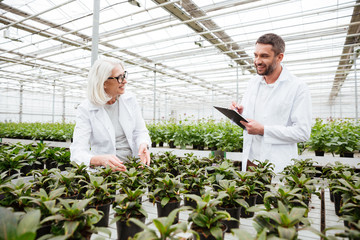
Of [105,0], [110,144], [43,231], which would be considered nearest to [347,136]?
[110,144]

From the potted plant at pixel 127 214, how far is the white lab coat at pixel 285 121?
4.16ft

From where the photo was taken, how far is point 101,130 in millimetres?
2078

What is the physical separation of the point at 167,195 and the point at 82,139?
3.24 feet

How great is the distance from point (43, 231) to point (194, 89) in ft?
61.9

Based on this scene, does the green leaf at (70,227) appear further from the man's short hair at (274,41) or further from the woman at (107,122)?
the man's short hair at (274,41)

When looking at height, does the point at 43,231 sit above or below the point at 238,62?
below

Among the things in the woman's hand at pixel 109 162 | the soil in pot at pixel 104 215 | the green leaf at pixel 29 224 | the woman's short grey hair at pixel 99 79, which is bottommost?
the soil in pot at pixel 104 215

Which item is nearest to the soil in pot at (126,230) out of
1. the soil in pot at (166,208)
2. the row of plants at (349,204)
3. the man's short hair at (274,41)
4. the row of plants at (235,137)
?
the soil in pot at (166,208)

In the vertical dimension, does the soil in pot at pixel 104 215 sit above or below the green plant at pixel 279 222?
below

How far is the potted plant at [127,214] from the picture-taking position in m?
1.03

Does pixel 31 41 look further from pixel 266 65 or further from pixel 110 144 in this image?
pixel 266 65

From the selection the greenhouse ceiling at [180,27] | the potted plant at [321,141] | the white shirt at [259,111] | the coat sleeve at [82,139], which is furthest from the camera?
the greenhouse ceiling at [180,27]

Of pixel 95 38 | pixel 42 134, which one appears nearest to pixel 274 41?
pixel 95 38

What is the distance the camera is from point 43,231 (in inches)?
38.4
